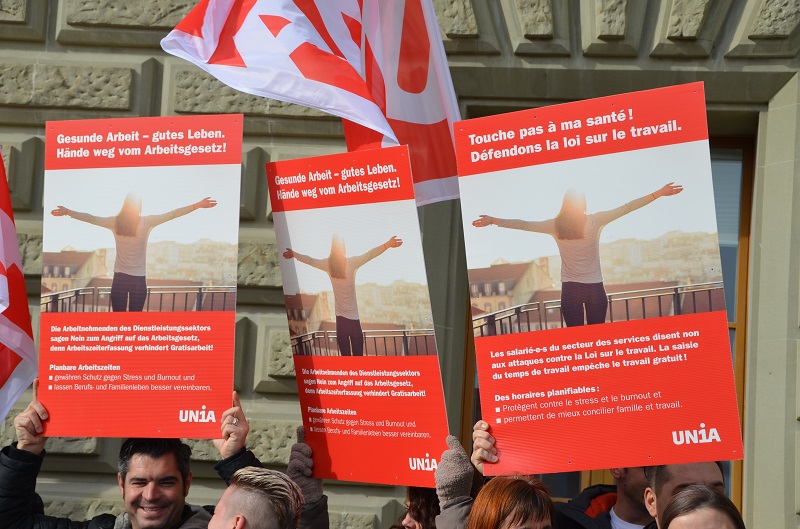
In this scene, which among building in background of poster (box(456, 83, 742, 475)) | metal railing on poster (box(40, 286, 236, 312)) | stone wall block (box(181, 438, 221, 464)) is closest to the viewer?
building in background of poster (box(456, 83, 742, 475))

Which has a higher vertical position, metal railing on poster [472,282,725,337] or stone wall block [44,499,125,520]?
metal railing on poster [472,282,725,337]

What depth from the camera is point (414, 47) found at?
13.3 feet

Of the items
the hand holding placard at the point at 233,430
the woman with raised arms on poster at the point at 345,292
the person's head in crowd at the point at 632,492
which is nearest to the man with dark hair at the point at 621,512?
the person's head in crowd at the point at 632,492

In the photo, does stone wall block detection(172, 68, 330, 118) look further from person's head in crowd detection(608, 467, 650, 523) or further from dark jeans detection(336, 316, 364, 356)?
Result: person's head in crowd detection(608, 467, 650, 523)

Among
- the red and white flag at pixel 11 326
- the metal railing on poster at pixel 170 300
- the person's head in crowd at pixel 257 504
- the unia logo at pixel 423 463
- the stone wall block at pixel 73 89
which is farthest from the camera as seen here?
the stone wall block at pixel 73 89

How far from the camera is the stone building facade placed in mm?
4871

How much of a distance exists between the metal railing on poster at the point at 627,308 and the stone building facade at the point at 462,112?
6.26 ft

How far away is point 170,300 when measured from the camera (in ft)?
11.5

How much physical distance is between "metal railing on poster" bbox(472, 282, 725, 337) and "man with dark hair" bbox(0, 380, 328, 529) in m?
0.83

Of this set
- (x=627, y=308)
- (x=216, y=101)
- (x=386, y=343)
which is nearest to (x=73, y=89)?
(x=216, y=101)

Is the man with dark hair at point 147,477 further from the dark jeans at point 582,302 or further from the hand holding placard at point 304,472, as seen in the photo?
the dark jeans at point 582,302

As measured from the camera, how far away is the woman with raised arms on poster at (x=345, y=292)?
339 cm

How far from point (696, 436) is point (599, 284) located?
507mm

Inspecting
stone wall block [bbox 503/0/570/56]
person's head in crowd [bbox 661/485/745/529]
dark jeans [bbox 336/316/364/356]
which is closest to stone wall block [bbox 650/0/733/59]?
stone wall block [bbox 503/0/570/56]
